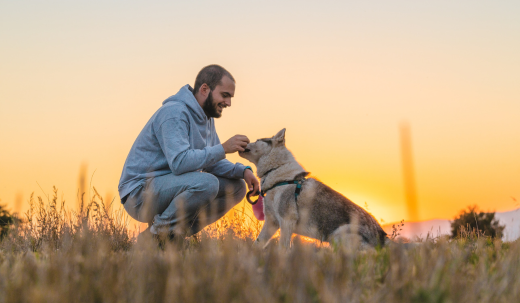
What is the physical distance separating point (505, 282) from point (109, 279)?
6.90 ft

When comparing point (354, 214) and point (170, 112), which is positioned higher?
point (170, 112)

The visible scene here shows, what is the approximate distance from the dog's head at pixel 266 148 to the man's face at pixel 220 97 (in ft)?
2.48

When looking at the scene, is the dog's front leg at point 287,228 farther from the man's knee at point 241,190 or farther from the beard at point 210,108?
the beard at point 210,108

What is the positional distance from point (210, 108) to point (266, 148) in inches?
39.2

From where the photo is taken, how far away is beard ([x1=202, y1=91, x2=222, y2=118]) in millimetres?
5613

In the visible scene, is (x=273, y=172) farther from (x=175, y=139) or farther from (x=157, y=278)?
(x=157, y=278)

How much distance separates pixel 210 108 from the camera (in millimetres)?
5684

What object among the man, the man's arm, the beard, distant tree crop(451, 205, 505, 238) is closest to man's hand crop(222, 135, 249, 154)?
the man

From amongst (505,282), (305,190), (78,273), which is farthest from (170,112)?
(505,282)

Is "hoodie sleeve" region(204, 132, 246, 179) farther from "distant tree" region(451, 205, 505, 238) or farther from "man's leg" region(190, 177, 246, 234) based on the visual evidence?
"distant tree" region(451, 205, 505, 238)

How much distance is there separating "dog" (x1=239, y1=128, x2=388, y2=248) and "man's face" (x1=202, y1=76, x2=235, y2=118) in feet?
2.92

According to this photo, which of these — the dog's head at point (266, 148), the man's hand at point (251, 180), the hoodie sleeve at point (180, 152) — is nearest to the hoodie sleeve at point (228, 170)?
the man's hand at point (251, 180)

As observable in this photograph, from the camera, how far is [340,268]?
254cm

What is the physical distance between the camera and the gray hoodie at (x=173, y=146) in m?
5.10
